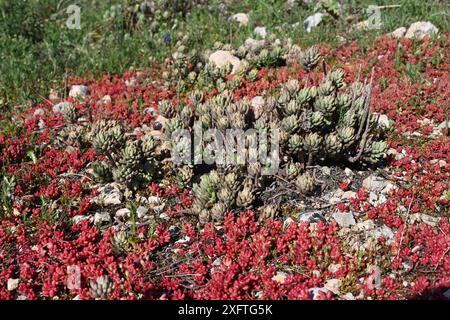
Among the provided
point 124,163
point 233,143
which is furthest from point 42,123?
point 233,143

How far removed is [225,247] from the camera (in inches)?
209

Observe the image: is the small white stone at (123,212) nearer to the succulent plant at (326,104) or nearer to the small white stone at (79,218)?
the small white stone at (79,218)

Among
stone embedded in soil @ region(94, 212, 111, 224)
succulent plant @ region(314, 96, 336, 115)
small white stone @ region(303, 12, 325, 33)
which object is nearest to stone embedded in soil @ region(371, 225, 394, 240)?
succulent plant @ region(314, 96, 336, 115)

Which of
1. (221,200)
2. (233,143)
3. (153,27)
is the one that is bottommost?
(221,200)

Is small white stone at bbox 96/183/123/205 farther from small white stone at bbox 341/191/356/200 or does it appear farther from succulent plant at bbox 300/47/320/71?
succulent plant at bbox 300/47/320/71

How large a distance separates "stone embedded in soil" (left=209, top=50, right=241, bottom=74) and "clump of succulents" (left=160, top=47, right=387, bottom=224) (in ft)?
8.77

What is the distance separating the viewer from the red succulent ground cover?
15.9 ft

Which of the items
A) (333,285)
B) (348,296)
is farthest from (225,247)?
(348,296)

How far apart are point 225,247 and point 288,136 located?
171cm

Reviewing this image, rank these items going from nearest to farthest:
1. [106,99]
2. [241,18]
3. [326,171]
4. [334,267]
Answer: [334,267] → [326,171] → [106,99] → [241,18]

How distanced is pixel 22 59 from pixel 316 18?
6.23 m

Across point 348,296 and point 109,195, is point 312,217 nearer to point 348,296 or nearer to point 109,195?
point 348,296

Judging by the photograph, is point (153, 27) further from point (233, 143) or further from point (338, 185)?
point (338, 185)

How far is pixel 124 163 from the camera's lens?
6027 millimetres
